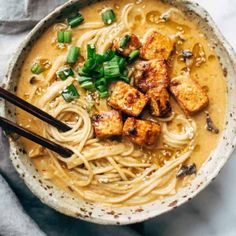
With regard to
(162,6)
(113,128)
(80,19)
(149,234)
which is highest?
(162,6)

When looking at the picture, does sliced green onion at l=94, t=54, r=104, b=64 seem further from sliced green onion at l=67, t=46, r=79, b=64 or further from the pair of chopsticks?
the pair of chopsticks

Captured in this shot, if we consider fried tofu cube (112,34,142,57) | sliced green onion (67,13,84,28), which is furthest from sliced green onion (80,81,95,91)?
sliced green onion (67,13,84,28)

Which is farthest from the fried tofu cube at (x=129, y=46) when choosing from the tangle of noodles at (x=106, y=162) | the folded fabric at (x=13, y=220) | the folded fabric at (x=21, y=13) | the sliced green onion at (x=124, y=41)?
the folded fabric at (x=13, y=220)

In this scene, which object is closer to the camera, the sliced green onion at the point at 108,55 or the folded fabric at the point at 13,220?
the sliced green onion at the point at 108,55

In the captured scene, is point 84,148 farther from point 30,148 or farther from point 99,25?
point 99,25

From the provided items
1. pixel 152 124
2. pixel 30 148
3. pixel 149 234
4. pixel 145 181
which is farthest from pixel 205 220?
pixel 30 148

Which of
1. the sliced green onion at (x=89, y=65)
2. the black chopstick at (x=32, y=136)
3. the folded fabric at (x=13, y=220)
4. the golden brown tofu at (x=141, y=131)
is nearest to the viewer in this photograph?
the black chopstick at (x=32, y=136)

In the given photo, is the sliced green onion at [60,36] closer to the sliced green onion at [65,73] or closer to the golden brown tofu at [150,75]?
the sliced green onion at [65,73]

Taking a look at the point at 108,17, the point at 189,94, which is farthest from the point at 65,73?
the point at 189,94
